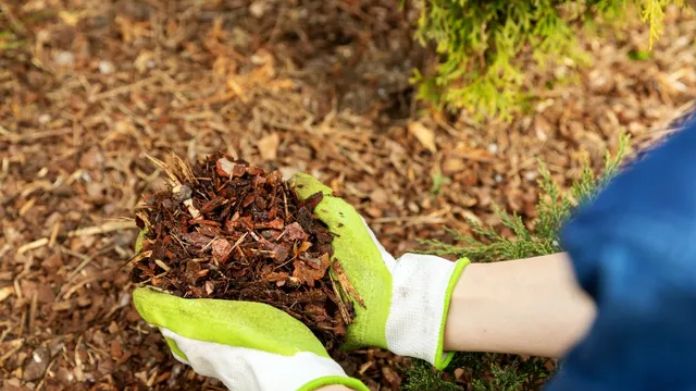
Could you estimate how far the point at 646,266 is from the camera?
0.81m

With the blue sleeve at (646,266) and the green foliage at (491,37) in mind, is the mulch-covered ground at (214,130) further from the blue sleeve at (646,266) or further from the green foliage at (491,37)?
the blue sleeve at (646,266)

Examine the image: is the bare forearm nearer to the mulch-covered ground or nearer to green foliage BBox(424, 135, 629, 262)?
green foliage BBox(424, 135, 629, 262)

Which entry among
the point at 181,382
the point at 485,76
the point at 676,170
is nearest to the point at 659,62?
the point at 485,76

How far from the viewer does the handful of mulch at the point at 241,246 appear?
192 centimetres

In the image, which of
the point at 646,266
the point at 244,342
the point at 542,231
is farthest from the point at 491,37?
the point at 646,266

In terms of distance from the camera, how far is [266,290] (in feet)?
6.34

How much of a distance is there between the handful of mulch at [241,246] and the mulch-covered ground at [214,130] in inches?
16.4

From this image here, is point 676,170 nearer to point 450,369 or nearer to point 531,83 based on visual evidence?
point 450,369

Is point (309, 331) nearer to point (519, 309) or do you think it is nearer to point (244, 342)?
point (244, 342)

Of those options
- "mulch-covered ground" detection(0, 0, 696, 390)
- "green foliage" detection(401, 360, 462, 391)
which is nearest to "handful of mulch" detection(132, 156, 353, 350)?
"green foliage" detection(401, 360, 462, 391)

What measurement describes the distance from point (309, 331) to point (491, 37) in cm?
128

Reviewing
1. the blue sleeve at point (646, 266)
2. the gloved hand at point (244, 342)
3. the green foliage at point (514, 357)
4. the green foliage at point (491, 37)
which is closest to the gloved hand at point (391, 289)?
the green foliage at point (514, 357)

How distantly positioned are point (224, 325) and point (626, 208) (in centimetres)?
118

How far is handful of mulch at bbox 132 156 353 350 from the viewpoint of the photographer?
1.92m
